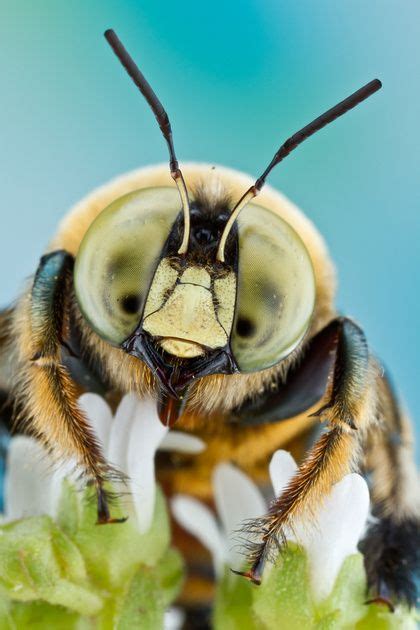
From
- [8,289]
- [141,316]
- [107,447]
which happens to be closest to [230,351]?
[141,316]

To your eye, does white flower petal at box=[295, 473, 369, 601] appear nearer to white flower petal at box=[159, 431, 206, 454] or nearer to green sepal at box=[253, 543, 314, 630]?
green sepal at box=[253, 543, 314, 630]

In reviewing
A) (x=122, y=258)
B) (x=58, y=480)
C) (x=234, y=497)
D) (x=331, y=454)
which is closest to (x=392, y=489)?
(x=234, y=497)

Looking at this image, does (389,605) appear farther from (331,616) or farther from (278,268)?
(278,268)

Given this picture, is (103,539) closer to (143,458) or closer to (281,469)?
(143,458)

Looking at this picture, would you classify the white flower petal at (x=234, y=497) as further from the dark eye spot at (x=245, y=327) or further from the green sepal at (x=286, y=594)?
the dark eye spot at (x=245, y=327)

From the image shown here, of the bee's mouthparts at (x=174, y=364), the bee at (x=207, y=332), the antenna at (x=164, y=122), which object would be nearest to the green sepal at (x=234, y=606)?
the bee at (x=207, y=332)
